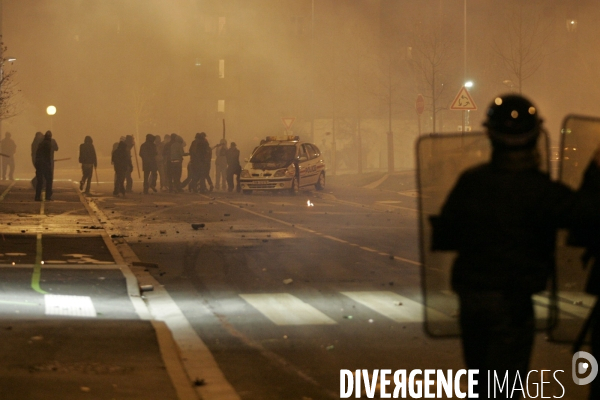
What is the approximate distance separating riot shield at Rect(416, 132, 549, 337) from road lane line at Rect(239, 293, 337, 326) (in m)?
4.35

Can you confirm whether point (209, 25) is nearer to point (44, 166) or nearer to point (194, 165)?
point (194, 165)

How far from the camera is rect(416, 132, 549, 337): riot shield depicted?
4.46m

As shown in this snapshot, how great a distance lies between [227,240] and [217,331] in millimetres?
8336

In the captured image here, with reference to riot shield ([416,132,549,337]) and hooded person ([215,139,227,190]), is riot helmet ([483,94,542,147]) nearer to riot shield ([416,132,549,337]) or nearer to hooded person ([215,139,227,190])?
riot shield ([416,132,549,337])

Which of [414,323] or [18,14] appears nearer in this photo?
[414,323]

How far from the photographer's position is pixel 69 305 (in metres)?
9.58

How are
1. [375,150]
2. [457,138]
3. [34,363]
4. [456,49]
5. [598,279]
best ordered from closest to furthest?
[598,279], [457,138], [34,363], [456,49], [375,150]

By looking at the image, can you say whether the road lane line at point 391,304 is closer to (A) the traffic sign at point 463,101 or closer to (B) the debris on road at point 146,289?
(B) the debris on road at point 146,289

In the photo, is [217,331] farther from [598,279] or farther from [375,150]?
[375,150]

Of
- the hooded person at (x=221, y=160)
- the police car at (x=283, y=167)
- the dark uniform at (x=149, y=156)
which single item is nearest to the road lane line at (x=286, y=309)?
the police car at (x=283, y=167)

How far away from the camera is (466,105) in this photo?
26.5 meters

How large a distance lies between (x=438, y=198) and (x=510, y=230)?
0.83 m

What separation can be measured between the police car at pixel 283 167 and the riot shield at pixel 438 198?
2634cm

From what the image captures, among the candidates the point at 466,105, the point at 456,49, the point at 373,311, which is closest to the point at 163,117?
the point at 456,49
